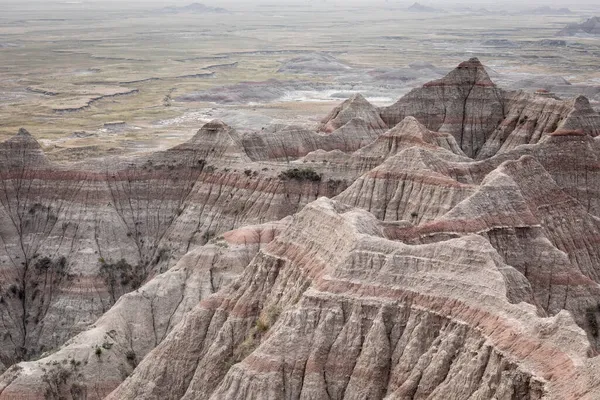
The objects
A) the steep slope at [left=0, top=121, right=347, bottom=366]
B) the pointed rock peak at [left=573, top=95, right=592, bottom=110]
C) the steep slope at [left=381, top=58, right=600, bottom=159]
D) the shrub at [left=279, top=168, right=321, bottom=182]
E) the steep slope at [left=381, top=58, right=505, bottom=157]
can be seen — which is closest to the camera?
the steep slope at [left=0, top=121, right=347, bottom=366]

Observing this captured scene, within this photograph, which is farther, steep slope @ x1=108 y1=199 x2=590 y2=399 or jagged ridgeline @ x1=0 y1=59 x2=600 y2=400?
Answer: jagged ridgeline @ x1=0 y1=59 x2=600 y2=400

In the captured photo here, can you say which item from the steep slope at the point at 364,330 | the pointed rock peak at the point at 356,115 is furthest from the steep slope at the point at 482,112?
the steep slope at the point at 364,330

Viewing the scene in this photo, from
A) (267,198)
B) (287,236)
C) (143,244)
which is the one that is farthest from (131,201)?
(287,236)

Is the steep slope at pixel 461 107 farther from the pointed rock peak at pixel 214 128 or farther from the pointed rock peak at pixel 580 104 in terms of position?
the pointed rock peak at pixel 214 128

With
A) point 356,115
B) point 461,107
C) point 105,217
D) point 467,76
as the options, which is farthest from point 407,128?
point 467,76

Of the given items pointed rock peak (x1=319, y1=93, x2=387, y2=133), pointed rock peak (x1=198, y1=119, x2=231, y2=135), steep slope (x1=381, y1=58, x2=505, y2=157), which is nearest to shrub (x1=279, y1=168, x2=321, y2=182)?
pointed rock peak (x1=198, y1=119, x2=231, y2=135)

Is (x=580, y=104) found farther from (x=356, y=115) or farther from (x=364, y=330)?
(x=364, y=330)

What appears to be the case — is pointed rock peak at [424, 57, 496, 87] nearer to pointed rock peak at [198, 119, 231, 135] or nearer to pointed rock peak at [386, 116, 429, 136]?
pointed rock peak at [386, 116, 429, 136]

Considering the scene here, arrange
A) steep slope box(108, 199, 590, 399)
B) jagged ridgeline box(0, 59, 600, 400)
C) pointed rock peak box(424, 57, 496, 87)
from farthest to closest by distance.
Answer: pointed rock peak box(424, 57, 496, 87)
jagged ridgeline box(0, 59, 600, 400)
steep slope box(108, 199, 590, 399)
